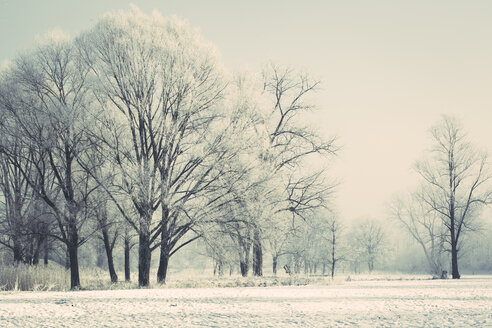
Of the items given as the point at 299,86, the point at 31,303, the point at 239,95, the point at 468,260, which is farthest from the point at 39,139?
the point at 468,260

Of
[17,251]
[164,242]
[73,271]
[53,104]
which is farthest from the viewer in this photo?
[17,251]

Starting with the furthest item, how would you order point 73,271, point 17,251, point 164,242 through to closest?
point 17,251
point 73,271
point 164,242

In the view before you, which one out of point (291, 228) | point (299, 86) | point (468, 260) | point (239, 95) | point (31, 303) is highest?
point (299, 86)

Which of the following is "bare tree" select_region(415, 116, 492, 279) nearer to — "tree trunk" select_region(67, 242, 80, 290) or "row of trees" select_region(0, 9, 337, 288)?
"row of trees" select_region(0, 9, 337, 288)

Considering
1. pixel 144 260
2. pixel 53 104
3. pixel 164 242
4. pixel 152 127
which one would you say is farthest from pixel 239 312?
pixel 53 104

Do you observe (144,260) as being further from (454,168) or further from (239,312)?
(454,168)

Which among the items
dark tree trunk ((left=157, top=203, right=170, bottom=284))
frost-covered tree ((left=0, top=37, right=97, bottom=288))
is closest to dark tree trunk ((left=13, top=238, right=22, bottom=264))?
frost-covered tree ((left=0, top=37, right=97, bottom=288))

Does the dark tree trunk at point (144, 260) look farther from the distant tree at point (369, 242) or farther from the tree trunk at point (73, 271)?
the distant tree at point (369, 242)

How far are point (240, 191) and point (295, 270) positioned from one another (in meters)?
9.27

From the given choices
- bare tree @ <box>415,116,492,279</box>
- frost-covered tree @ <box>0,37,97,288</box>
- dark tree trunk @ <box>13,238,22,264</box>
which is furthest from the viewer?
bare tree @ <box>415,116,492,279</box>

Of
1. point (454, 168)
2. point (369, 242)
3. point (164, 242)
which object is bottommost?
point (369, 242)

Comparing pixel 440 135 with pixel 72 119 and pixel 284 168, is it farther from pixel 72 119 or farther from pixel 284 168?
pixel 72 119

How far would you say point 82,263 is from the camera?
4000 cm

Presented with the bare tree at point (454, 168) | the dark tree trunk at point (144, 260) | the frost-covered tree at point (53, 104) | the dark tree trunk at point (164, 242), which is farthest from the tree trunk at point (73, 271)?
the bare tree at point (454, 168)
